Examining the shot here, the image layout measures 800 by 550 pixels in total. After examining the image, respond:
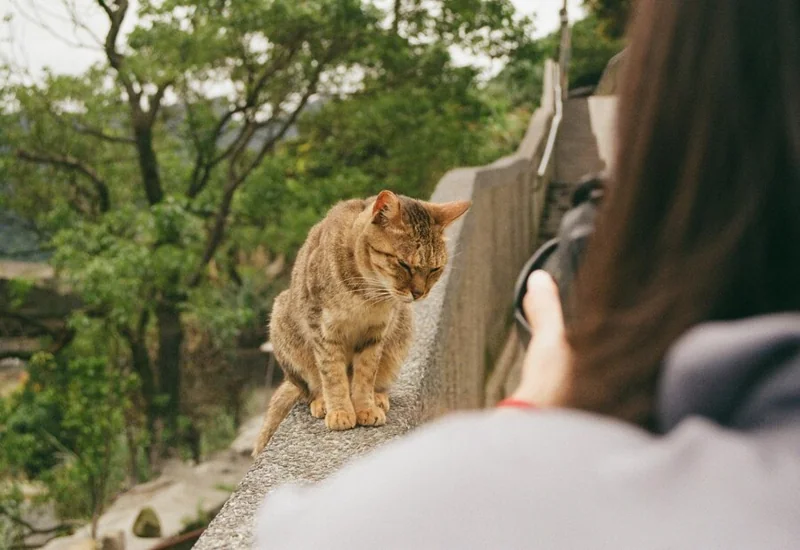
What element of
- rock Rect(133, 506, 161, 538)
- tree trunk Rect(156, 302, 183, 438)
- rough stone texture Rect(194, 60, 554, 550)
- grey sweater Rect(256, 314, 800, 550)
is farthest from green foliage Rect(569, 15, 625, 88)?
grey sweater Rect(256, 314, 800, 550)

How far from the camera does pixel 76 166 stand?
13086 mm

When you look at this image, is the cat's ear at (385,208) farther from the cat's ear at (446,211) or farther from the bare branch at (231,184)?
the bare branch at (231,184)

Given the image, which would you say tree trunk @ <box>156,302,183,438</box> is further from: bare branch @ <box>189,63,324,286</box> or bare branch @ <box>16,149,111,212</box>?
bare branch @ <box>16,149,111,212</box>

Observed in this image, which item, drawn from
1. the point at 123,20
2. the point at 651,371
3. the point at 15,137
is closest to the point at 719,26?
the point at 651,371

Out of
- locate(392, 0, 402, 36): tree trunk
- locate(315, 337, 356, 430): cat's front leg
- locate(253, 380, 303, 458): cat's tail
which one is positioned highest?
locate(392, 0, 402, 36): tree trunk

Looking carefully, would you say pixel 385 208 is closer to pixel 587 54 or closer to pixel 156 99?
pixel 156 99

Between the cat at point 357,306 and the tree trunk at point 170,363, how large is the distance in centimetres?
1046

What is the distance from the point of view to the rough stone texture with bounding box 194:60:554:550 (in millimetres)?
2102

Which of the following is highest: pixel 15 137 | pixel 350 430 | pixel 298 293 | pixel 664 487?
pixel 15 137

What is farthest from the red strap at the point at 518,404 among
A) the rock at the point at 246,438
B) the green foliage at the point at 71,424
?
the rock at the point at 246,438

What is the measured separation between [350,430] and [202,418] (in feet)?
46.5

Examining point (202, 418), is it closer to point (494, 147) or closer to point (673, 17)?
point (494, 147)

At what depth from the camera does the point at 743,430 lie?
626 millimetres

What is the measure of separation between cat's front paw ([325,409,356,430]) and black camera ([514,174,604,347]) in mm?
1473
